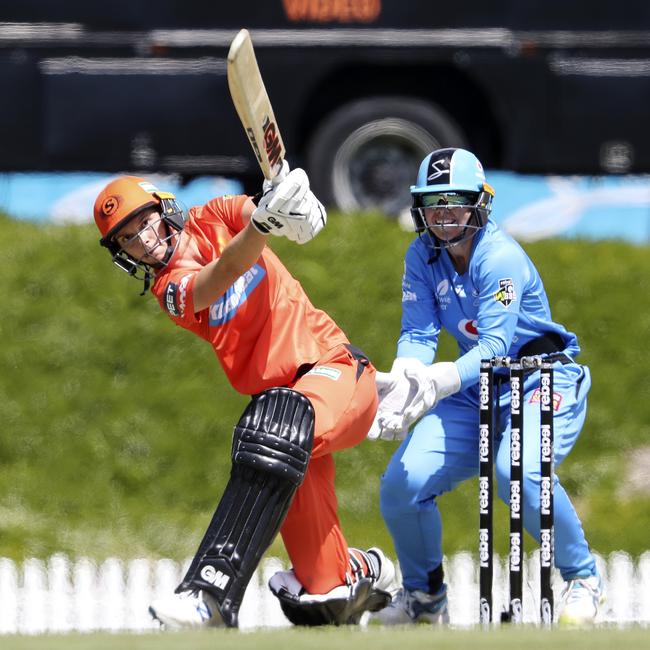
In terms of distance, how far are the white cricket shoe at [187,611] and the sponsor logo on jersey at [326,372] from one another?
85 cm

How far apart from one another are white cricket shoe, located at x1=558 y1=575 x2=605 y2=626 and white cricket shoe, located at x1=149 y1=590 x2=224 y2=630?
1.19 m

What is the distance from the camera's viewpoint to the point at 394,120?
1036 centimetres

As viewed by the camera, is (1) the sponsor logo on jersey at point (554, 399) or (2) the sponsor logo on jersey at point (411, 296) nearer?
(1) the sponsor logo on jersey at point (554, 399)

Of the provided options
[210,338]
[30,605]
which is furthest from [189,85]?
[210,338]

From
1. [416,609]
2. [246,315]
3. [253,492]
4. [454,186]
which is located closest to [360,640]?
[253,492]

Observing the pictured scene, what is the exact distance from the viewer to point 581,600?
5.54m

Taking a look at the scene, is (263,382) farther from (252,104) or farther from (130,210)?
(252,104)

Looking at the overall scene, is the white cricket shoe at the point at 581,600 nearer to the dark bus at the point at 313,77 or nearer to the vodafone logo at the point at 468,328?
the vodafone logo at the point at 468,328

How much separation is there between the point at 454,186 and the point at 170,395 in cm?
431

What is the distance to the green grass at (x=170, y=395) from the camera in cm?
895

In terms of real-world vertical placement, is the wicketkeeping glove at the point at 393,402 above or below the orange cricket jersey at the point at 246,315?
below

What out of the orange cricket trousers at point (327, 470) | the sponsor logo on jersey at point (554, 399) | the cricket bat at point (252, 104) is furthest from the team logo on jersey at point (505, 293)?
the cricket bat at point (252, 104)

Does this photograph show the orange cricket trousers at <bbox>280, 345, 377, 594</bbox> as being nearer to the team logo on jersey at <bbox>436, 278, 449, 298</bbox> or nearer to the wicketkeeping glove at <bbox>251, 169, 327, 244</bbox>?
the team logo on jersey at <bbox>436, 278, 449, 298</bbox>

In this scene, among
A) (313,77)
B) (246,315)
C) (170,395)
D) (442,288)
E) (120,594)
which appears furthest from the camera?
(313,77)
